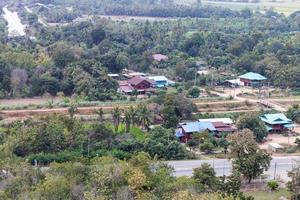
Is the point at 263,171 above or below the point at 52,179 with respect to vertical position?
below

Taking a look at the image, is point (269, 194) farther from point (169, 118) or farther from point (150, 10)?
point (150, 10)

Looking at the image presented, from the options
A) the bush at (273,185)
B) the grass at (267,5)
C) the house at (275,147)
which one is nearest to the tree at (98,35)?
the house at (275,147)

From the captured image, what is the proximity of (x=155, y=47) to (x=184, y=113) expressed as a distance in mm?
23374

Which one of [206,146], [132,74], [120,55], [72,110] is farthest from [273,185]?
[120,55]

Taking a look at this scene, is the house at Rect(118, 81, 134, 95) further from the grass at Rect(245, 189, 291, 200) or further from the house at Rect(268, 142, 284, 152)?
the grass at Rect(245, 189, 291, 200)

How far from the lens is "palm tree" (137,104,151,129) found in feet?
115

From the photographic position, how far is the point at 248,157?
90.2 feet

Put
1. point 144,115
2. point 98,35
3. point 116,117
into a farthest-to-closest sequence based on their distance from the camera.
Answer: point 98,35
point 144,115
point 116,117

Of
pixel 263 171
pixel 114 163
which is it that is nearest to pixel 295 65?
pixel 263 171

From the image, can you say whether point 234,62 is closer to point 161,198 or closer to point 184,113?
point 184,113

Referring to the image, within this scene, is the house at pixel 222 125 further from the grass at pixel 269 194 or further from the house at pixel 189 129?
the grass at pixel 269 194

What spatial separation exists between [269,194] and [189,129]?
8977 mm

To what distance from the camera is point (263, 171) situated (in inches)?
1123

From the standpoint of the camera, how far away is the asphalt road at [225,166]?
29594 millimetres
